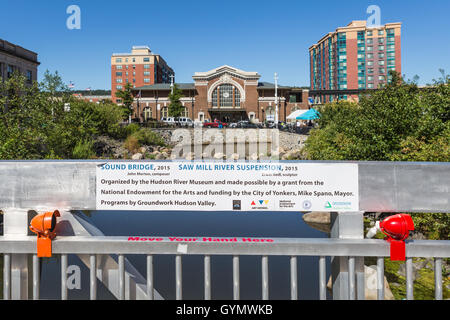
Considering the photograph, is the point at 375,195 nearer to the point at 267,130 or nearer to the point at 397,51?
the point at 267,130

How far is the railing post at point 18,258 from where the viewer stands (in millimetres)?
2465

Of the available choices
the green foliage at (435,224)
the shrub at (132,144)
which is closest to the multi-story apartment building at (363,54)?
the shrub at (132,144)

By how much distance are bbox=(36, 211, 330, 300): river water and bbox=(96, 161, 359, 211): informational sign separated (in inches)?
157

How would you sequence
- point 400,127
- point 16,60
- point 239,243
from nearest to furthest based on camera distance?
point 239,243, point 400,127, point 16,60

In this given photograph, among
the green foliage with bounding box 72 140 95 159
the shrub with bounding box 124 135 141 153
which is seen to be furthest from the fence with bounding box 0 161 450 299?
the shrub with bounding box 124 135 141 153

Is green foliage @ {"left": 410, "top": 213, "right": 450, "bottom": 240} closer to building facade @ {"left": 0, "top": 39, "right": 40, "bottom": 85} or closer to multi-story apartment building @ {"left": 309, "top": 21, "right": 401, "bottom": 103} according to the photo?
building facade @ {"left": 0, "top": 39, "right": 40, "bottom": 85}

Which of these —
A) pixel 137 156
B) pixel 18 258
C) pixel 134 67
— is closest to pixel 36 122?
pixel 137 156

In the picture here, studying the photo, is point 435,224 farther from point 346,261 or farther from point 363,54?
point 363,54

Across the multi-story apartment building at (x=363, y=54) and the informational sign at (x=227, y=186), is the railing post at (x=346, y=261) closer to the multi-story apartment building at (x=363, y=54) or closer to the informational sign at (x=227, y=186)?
the informational sign at (x=227, y=186)

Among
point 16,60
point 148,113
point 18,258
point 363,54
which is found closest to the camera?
point 18,258

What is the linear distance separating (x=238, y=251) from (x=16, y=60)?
58745 mm

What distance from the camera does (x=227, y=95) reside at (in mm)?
74875

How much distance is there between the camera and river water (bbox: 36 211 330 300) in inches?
360
